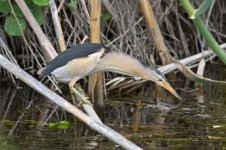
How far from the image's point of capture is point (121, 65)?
370cm

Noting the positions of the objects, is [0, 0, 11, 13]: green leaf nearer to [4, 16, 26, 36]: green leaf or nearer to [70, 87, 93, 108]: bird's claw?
[4, 16, 26, 36]: green leaf

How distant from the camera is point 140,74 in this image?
148 inches

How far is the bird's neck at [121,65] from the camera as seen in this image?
11.9 ft

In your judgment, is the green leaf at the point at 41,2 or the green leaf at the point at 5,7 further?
the green leaf at the point at 5,7

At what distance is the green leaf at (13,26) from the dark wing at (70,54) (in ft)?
2.85

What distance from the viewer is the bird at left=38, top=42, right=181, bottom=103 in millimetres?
3375

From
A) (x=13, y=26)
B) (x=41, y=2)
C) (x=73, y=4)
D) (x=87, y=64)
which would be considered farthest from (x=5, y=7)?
(x=87, y=64)

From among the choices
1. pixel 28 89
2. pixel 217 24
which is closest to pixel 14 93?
pixel 28 89

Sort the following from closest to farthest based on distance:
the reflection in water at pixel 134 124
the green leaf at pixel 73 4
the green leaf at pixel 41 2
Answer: the reflection in water at pixel 134 124, the green leaf at pixel 41 2, the green leaf at pixel 73 4

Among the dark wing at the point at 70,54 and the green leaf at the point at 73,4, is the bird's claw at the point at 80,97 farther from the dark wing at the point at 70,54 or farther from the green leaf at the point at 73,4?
the green leaf at the point at 73,4

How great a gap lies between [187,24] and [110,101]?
4.63 ft

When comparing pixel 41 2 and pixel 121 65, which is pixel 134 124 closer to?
pixel 121 65

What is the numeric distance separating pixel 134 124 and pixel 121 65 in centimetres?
39

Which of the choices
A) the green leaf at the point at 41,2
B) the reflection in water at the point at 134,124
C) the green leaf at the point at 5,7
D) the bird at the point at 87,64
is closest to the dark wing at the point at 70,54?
the bird at the point at 87,64
